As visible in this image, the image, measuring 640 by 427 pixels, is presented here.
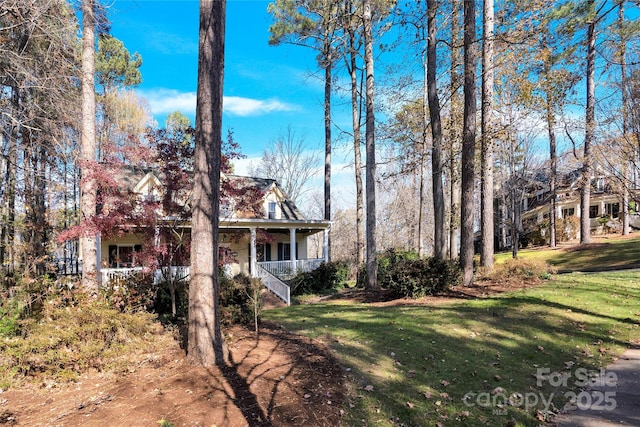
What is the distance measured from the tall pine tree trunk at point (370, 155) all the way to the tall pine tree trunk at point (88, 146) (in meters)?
8.10

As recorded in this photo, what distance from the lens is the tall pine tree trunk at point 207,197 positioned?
14.6 ft

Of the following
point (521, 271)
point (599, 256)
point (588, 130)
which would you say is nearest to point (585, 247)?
point (599, 256)

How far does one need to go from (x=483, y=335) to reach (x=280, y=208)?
1597cm

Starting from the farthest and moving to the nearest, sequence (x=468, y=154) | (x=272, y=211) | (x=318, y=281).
A: (x=272, y=211) < (x=318, y=281) < (x=468, y=154)

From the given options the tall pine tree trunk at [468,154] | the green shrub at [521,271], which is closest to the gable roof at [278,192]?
the tall pine tree trunk at [468,154]

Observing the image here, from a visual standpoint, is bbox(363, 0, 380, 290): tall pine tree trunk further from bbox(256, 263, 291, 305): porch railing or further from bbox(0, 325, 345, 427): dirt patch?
bbox(0, 325, 345, 427): dirt patch

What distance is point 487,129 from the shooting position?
997 centimetres

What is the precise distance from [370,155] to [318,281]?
7208mm

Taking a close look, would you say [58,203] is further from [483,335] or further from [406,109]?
[406,109]

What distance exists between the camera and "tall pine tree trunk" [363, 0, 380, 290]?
38.9ft

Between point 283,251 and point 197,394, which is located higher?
point 197,394

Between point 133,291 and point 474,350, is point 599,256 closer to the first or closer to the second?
point 474,350

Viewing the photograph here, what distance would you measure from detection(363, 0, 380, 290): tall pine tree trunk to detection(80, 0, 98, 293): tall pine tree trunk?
810 centimetres

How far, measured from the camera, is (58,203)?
1353 cm
